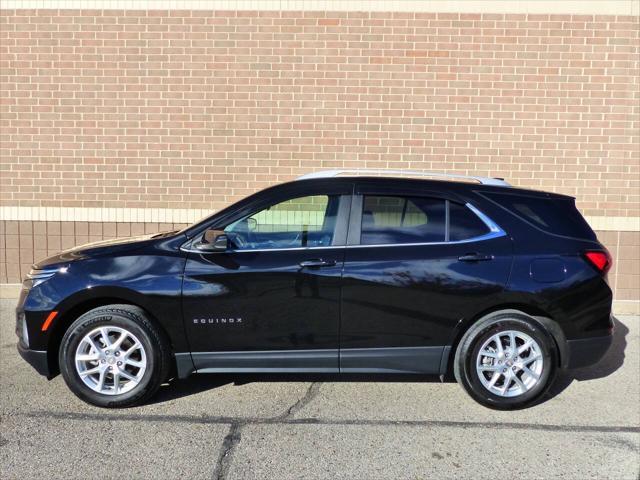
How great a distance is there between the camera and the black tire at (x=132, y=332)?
446 centimetres

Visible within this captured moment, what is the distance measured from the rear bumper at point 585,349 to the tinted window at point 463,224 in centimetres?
108

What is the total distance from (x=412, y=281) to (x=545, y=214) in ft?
3.89

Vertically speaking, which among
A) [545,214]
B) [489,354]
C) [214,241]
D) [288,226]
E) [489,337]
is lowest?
[489,354]

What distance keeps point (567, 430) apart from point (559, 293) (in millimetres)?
→ 973

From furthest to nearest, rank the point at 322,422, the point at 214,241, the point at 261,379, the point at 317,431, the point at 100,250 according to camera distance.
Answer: the point at 261,379 < the point at 100,250 < the point at 214,241 < the point at 322,422 < the point at 317,431

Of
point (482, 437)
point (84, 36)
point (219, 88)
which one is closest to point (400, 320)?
point (482, 437)

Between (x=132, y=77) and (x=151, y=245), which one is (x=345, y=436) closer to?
(x=151, y=245)

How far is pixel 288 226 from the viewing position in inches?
185

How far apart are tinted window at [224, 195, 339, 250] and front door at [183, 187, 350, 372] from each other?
0.04 ft

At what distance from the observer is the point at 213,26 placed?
7988mm

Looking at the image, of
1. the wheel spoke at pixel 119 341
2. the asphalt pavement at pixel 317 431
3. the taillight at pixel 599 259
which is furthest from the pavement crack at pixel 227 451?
the taillight at pixel 599 259

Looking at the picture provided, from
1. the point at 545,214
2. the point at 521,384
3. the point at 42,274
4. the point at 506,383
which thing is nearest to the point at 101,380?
the point at 42,274

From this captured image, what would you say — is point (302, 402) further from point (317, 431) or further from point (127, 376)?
point (127, 376)

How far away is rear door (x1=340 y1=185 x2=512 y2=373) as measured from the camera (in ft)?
14.7
